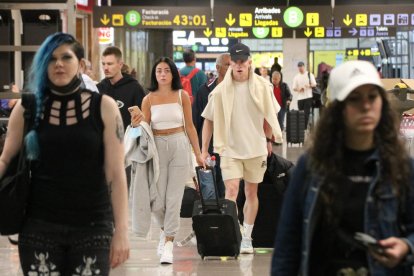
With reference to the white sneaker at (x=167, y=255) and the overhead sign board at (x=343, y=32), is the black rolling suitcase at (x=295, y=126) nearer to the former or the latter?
the overhead sign board at (x=343, y=32)

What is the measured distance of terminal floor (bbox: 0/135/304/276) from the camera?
875cm

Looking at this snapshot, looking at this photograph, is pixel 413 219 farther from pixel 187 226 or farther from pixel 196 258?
pixel 187 226

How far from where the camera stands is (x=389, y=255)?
3.46 metres

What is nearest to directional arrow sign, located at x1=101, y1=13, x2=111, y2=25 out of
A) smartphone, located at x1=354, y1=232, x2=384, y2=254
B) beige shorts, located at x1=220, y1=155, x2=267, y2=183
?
beige shorts, located at x1=220, y1=155, x2=267, y2=183

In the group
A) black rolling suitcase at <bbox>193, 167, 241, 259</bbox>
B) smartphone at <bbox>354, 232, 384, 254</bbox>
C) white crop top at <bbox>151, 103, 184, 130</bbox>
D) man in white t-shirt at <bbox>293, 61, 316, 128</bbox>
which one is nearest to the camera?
smartphone at <bbox>354, 232, 384, 254</bbox>

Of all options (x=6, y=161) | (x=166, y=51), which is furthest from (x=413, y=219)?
(x=166, y=51)

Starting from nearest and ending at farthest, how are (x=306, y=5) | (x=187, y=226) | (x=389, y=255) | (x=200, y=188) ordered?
(x=389, y=255)
(x=200, y=188)
(x=187, y=226)
(x=306, y=5)

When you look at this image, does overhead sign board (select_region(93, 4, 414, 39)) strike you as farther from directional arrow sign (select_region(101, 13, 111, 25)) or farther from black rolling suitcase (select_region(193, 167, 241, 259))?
black rolling suitcase (select_region(193, 167, 241, 259))

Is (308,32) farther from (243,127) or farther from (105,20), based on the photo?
(243,127)

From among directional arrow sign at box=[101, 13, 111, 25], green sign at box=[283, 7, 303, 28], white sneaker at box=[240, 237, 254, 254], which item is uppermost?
green sign at box=[283, 7, 303, 28]

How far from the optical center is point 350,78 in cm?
360

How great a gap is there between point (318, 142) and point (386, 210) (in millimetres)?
326

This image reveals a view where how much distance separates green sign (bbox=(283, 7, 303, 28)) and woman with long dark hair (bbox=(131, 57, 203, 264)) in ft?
69.2

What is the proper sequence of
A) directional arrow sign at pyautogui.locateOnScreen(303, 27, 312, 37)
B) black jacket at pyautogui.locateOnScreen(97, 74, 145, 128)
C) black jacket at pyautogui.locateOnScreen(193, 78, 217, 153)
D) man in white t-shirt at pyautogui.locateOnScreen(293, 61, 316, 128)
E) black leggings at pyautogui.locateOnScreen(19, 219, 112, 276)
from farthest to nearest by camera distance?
directional arrow sign at pyautogui.locateOnScreen(303, 27, 312, 37)
man in white t-shirt at pyautogui.locateOnScreen(293, 61, 316, 128)
black jacket at pyautogui.locateOnScreen(193, 78, 217, 153)
black jacket at pyautogui.locateOnScreen(97, 74, 145, 128)
black leggings at pyautogui.locateOnScreen(19, 219, 112, 276)
